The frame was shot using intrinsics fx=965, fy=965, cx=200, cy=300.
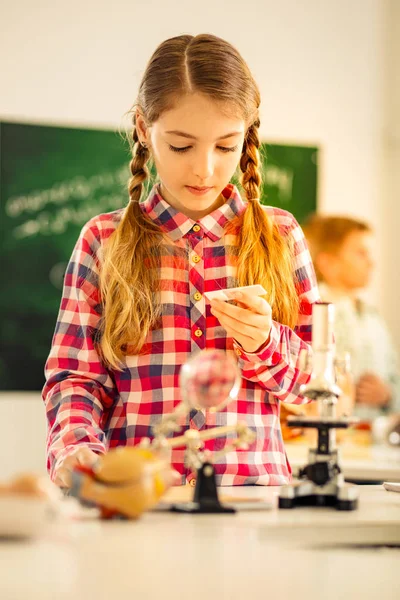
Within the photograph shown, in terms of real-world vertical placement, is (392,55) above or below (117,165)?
above

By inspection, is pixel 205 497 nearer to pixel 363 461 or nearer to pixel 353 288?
pixel 363 461

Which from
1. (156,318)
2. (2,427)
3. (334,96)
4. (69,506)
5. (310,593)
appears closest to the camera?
(310,593)

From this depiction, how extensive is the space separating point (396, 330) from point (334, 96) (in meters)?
1.32

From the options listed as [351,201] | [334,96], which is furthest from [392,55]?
[351,201]

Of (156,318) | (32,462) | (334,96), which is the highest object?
(334,96)

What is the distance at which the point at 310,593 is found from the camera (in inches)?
34.4

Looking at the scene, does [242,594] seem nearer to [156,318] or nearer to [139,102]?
[156,318]

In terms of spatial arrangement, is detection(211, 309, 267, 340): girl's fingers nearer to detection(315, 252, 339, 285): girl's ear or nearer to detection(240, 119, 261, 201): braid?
detection(240, 119, 261, 201): braid

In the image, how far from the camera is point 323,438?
1197 mm

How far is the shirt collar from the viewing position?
1.67 metres

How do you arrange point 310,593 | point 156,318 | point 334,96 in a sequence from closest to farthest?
point 310,593 < point 156,318 < point 334,96

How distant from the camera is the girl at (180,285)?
1516 mm

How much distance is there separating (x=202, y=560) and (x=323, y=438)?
369 millimetres

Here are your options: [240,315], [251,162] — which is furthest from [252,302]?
[251,162]
